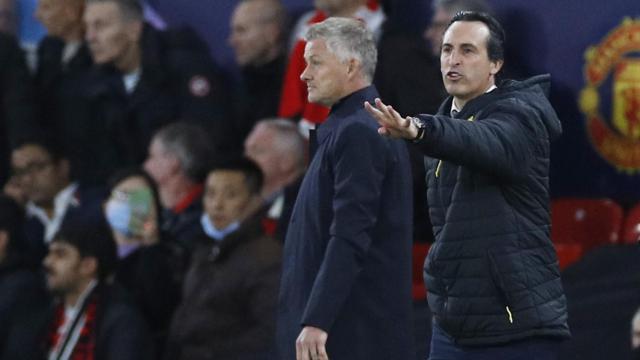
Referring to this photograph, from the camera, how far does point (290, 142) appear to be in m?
7.53

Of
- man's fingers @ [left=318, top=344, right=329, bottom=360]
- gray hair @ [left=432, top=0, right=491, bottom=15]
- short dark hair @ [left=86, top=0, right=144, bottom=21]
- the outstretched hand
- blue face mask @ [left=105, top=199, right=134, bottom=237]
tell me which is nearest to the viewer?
the outstretched hand

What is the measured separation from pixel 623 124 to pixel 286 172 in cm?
156

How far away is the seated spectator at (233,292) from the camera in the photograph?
6.58 m

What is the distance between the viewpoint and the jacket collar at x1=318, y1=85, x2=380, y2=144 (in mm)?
4773

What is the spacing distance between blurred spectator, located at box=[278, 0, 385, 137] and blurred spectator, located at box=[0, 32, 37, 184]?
149 cm

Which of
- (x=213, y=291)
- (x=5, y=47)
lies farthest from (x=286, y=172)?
(x=5, y=47)

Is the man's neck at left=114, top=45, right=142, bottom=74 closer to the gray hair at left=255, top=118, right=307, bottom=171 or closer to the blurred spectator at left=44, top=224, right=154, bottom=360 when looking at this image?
the gray hair at left=255, top=118, right=307, bottom=171

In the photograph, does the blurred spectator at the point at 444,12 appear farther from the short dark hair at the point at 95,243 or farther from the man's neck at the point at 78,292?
the man's neck at the point at 78,292

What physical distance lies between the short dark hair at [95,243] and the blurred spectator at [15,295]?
319 mm

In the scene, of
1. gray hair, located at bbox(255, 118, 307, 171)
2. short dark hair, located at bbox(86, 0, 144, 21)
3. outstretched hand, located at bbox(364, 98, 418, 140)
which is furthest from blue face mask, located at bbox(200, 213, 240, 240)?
outstretched hand, located at bbox(364, 98, 418, 140)

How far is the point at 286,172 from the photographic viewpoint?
7605 millimetres

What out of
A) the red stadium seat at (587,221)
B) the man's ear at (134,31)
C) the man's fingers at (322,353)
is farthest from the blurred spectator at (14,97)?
the man's fingers at (322,353)

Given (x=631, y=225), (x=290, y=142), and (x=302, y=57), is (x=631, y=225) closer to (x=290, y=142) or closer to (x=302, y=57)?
(x=290, y=142)

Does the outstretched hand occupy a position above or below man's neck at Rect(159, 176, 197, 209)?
above
